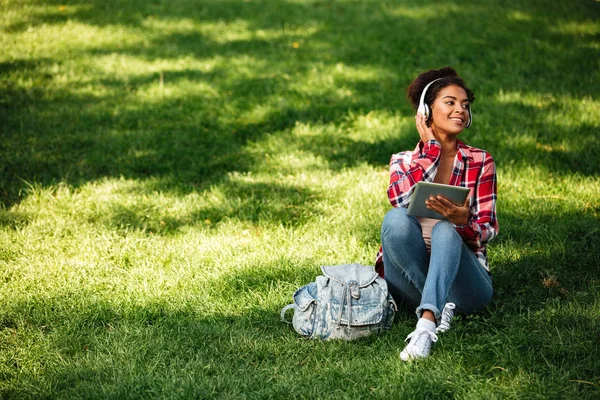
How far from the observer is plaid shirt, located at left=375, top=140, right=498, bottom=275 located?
3850mm

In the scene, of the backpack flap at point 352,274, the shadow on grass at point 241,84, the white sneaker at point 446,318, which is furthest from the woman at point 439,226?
the shadow on grass at point 241,84

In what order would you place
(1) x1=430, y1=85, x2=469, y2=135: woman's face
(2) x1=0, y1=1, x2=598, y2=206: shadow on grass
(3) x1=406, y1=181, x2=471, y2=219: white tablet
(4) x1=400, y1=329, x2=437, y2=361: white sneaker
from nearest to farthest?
(4) x1=400, y1=329, x2=437, y2=361: white sneaker
(3) x1=406, y1=181, x2=471, y2=219: white tablet
(1) x1=430, y1=85, x2=469, y2=135: woman's face
(2) x1=0, y1=1, x2=598, y2=206: shadow on grass

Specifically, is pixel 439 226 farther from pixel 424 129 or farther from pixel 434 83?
pixel 434 83

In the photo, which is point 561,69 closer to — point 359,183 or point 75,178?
point 359,183

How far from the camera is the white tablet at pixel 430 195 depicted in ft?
11.7

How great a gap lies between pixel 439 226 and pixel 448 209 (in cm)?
12

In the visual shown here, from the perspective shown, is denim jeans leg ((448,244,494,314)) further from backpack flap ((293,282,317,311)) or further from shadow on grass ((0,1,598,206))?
shadow on grass ((0,1,598,206))

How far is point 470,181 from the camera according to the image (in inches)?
154

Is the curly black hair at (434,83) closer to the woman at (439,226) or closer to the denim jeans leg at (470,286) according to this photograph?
the woman at (439,226)

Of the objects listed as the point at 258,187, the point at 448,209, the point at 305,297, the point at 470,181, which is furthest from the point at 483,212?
the point at 258,187

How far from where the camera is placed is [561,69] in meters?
8.80

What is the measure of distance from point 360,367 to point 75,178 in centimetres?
389

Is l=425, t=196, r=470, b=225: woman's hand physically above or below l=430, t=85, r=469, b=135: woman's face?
below

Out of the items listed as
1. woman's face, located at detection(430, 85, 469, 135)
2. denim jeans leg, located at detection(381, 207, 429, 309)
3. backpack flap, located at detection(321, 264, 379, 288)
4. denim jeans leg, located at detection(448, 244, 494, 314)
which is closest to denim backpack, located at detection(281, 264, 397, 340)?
backpack flap, located at detection(321, 264, 379, 288)
